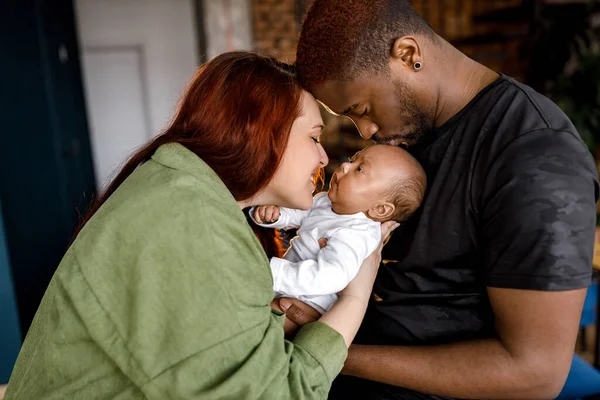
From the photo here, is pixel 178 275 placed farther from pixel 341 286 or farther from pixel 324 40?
pixel 324 40

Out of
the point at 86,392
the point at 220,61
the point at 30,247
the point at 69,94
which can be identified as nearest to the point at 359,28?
the point at 220,61

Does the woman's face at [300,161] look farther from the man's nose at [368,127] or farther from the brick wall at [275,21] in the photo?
the brick wall at [275,21]

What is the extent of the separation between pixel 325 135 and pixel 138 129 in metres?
1.84

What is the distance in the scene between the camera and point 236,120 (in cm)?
121

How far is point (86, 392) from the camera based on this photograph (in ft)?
3.39

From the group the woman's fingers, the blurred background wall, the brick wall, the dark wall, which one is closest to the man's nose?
the woman's fingers

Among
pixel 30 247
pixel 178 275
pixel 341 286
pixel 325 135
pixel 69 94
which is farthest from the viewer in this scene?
pixel 325 135

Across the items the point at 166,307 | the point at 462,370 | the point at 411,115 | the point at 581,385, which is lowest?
the point at 581,385

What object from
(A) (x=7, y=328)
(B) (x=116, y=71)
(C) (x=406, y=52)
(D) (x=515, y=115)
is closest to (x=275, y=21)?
(B) (x=116, y=71)

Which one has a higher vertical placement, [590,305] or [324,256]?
[324,256]

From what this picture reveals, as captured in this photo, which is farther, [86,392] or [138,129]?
[138,129]

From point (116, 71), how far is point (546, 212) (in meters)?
4.11

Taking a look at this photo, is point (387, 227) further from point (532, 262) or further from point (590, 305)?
point (590, 305)

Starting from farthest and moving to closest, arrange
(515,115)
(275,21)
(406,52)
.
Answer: (275,21) < (406,52) < (515,115)
